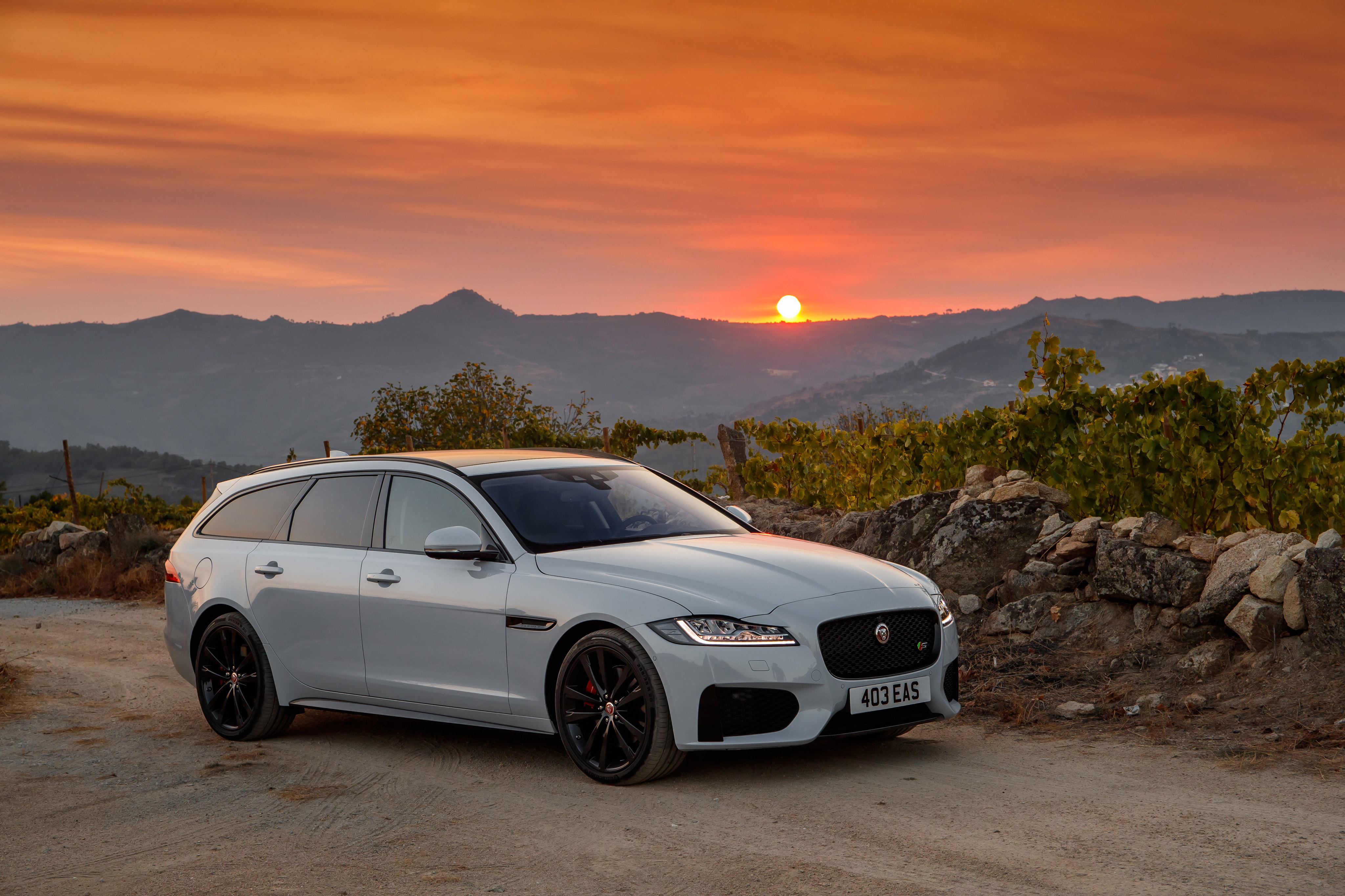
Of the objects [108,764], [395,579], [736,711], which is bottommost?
[108,764]

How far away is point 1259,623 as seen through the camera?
795 centimetres

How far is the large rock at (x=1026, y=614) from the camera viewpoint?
372 inches

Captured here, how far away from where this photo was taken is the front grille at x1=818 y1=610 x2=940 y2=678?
6.02m

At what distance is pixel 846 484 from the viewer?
1576 cm

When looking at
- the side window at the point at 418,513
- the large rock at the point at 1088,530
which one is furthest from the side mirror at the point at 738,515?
the large rock at the point at 1088,530

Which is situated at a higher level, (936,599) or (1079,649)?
(936,599)

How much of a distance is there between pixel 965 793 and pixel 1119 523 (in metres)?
4.28

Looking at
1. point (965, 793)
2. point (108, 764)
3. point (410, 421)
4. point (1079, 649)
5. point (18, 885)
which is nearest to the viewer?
point (18, 885)

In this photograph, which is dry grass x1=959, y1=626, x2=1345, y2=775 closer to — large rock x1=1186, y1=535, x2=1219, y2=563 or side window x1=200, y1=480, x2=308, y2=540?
large rock x1=1186, y1=535, x2=1219, y2=563

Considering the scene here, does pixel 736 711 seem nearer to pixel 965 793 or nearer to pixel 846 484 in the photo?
pixel 965 793

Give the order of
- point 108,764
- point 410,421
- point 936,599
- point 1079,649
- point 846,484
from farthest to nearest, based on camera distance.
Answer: point 410,421 < point 846,484 < point 1079,649 < point 108,764 < point 936,599

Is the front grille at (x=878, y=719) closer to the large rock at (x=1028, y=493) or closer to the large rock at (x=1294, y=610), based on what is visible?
the large rock at (x=1294, y=610)

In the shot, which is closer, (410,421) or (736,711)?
(736,711)

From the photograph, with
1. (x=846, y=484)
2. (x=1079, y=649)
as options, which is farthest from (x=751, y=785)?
(x=846, y=484)
